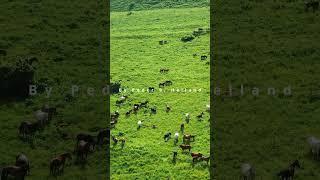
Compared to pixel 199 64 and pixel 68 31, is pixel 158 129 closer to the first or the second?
pixel 199 64

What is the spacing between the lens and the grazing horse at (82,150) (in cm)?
3422

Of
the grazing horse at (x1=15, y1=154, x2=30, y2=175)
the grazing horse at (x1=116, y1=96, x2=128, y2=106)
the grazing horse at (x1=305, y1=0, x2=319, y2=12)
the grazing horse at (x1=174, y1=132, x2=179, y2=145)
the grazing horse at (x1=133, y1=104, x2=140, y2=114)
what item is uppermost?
the grazing horse at (x1=305, y1=0, x2=319, y2=12)

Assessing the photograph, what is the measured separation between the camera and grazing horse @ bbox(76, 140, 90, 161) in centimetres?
3422

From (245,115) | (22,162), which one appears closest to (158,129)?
(245,115)

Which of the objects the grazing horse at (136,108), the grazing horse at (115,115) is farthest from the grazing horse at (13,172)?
the grazing horse at (136,108)

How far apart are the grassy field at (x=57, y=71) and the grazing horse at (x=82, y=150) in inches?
17.9

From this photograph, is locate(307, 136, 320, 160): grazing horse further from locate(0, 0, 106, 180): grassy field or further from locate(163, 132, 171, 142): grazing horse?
locate(0, 0, 106, 180): grassy field

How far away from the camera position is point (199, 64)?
57406 millimetres

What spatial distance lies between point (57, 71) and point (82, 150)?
805 inches

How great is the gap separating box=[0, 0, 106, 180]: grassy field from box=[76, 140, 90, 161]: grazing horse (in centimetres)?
45

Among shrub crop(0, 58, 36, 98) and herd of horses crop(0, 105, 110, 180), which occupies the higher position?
shrub crop(0, 58, 36, 98)

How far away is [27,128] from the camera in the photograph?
126ft

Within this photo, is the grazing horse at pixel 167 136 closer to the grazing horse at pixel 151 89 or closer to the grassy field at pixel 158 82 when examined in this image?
the grassy field at pixel 158 82

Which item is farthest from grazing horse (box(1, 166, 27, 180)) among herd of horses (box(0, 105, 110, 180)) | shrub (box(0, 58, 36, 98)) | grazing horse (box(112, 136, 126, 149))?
shrub (box(0, 58, 36, 98))
